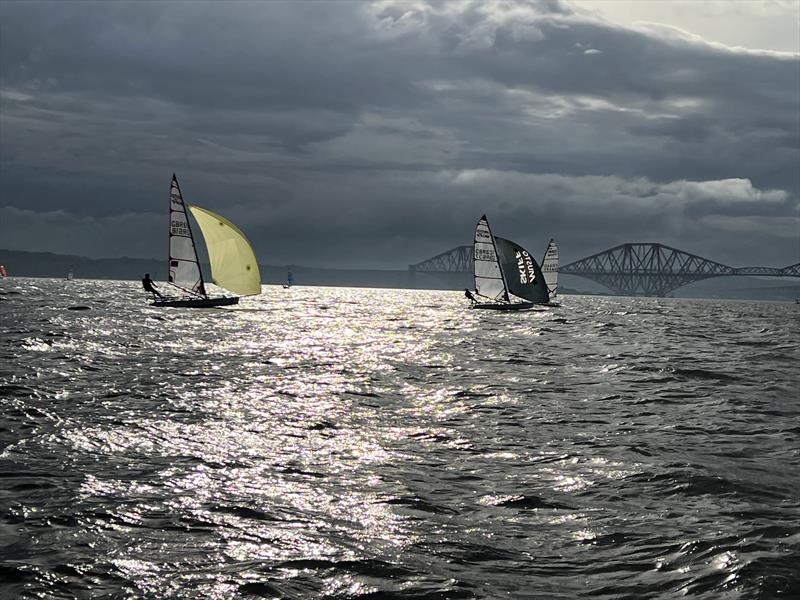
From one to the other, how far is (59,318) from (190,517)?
141ft

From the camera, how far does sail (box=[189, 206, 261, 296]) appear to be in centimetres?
5469

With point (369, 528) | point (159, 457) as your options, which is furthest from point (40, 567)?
point (159, 457)

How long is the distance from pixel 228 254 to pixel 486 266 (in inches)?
868

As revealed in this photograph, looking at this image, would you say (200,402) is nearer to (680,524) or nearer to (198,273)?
(680,524)

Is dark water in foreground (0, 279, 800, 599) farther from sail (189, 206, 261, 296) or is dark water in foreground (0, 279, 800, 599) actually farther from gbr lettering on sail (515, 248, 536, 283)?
gbr lettering on sail (515, 248, 536, 283)

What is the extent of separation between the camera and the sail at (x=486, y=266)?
2542 inches

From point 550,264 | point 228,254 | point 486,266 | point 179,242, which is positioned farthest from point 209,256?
point 550,264

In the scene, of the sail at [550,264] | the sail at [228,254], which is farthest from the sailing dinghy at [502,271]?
the sail at [228,254]

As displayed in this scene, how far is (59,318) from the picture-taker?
154ft

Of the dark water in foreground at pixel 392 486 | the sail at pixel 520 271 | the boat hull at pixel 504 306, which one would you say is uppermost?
the sail at pixel 520 271

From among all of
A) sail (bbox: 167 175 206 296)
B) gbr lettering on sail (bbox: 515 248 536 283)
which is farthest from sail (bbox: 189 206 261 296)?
gbr lettering on sail (bbox: 515 248 536 283)

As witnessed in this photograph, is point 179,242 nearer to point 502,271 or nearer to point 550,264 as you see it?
point 502,271

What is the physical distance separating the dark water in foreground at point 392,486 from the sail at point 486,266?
143ft

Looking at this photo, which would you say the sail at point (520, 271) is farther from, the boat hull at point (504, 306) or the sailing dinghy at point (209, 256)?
the sailing dinghy at point (209, 256)
